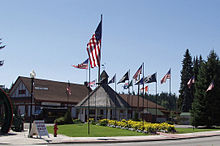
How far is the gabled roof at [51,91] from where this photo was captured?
2103 inches

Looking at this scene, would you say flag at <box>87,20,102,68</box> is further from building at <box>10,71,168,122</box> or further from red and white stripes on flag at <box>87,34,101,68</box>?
building at <box>10,71,168,122</box>


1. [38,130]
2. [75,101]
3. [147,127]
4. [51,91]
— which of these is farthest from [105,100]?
[38,130]

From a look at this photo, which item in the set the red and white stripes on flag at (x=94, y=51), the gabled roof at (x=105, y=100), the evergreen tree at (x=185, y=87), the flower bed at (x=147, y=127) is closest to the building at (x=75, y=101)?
the gabled roof at (x=105, y=100)

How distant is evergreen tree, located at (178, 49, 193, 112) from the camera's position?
215ft

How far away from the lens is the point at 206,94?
37594 mm

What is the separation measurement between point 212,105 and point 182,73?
31.9m

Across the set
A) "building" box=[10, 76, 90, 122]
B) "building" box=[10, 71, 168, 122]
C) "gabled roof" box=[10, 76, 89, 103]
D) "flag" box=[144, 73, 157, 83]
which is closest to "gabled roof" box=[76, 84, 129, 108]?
"building" box=[10, 71, 168, 122]

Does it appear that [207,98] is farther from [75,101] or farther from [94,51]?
[75,101]

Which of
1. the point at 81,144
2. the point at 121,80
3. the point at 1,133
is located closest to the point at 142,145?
the point at 81,144

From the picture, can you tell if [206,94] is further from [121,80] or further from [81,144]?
[81,144]

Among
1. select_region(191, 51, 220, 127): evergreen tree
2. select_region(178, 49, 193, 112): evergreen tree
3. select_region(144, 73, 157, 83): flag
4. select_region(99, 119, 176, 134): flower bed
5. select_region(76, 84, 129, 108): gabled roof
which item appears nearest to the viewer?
select_region(99, 119, 176, 134): flower bed

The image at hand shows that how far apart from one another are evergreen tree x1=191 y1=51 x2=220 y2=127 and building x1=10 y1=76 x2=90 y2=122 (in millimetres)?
24017

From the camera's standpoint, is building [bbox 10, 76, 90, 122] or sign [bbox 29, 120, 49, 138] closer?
sign [bbox 29, 120, 49, 138]

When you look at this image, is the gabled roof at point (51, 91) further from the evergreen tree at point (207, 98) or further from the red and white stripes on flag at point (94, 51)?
the red and white stripes on flag at point (94, 51)
